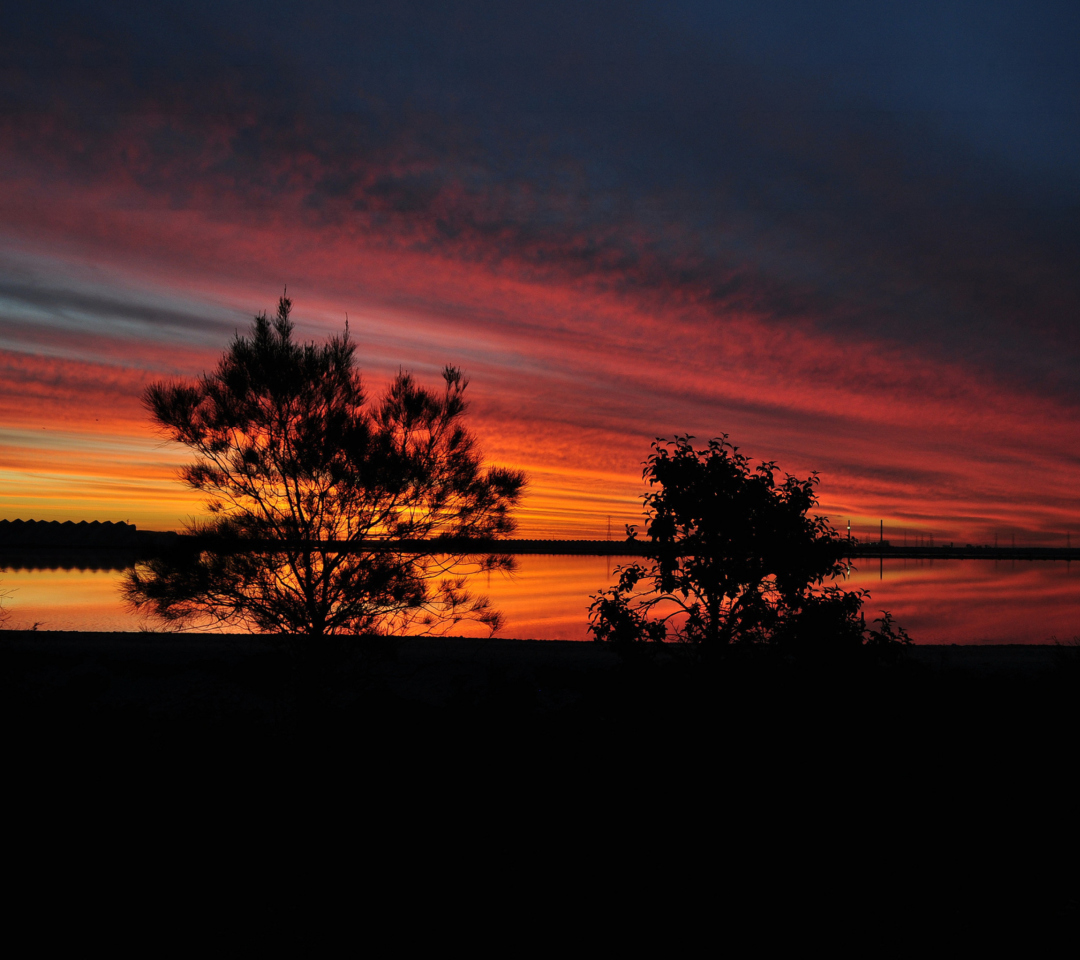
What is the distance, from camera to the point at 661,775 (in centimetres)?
860

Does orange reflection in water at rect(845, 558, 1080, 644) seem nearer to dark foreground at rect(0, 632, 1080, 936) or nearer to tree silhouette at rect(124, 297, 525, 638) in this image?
dark foreground at rect(0, 632, 1080, 936)

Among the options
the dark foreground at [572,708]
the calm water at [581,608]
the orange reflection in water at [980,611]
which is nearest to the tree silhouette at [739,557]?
the dark foreground at [572,708]

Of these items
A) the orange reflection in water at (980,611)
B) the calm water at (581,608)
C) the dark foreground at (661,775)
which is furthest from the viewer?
the orange reflection in water at (980,611)

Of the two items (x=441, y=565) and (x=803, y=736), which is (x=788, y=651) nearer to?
(x=803, y=736)

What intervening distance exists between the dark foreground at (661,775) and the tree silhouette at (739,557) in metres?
0.61

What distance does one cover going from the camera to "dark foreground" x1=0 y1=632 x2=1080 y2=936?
662cm

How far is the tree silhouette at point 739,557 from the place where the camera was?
8.74 m

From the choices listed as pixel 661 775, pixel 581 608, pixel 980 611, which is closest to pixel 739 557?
pixel 661 775

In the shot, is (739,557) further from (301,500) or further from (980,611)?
(980,611)

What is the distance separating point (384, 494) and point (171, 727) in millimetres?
5672

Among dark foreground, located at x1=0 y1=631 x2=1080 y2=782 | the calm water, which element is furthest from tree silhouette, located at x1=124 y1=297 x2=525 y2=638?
the calm water

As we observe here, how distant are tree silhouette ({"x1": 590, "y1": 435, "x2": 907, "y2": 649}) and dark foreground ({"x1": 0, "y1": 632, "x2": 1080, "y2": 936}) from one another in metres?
0.61

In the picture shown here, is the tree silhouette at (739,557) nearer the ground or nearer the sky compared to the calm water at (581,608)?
nearer the sky

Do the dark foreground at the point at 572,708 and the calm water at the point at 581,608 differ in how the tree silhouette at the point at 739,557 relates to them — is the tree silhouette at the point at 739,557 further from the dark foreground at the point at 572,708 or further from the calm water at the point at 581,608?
the calm water at the point at 581,608
